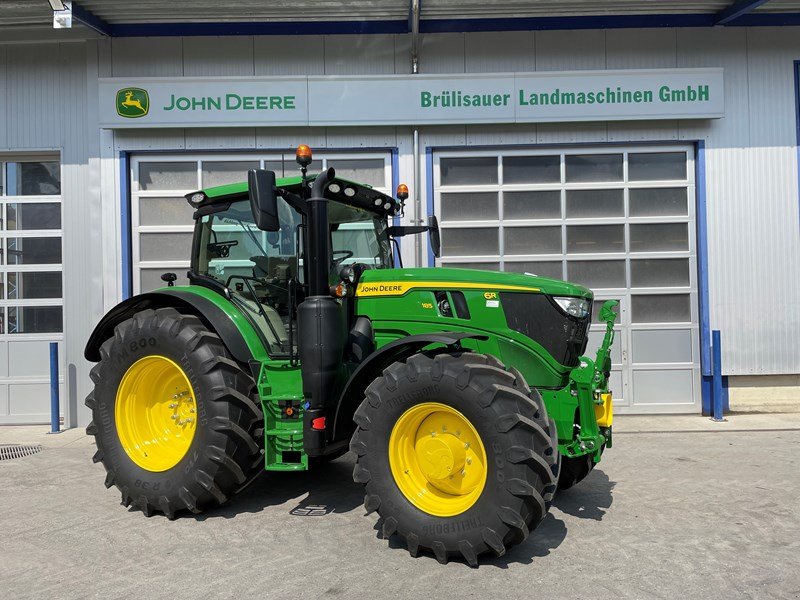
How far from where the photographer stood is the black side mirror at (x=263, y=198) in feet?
12.7

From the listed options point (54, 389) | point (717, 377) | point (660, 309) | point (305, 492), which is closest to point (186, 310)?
point (305, 492)

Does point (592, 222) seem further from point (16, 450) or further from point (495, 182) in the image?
point (16, 450)

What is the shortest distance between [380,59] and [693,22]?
13.5 feet

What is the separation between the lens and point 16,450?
687 centimetres

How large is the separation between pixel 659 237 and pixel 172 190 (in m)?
6.48

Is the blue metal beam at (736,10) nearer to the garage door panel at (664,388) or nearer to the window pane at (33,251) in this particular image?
the garage door panel at (664,388)

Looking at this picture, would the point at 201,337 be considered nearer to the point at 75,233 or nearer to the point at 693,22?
the point at 75,233

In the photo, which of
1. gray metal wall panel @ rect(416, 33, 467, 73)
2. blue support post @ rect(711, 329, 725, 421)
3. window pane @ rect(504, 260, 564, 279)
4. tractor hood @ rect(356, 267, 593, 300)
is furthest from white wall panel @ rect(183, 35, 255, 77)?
blue support post @ rect(711, 329, 725, 421)

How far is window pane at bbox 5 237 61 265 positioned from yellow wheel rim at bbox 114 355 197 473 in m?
4.66

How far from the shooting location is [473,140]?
8.47 metres

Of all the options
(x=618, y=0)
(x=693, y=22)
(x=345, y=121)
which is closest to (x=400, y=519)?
(x=345, y=121)

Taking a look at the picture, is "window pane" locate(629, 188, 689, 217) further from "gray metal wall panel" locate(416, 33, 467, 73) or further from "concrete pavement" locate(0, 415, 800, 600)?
"concrete pavement" locate(0, 415, 800, 600)

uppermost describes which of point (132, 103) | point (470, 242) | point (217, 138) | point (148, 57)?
point (148, 57)

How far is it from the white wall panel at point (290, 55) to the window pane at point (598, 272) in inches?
167
